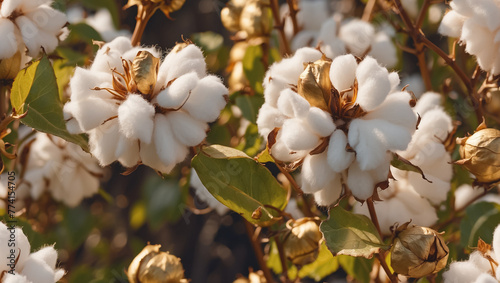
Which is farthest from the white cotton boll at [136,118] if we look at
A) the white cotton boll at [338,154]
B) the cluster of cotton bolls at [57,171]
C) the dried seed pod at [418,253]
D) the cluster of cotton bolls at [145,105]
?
the cluster of cotton bolls at [57,171]

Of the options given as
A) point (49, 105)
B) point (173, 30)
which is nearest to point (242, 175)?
point (49, 105)

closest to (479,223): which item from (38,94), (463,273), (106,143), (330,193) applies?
(463,273)

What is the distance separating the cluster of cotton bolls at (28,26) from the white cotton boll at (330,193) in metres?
0.45

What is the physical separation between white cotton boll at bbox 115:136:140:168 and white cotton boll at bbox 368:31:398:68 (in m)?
0.53

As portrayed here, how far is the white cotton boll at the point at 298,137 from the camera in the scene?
655mm

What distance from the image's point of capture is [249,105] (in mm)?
1013

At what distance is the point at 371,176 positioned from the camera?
2.21ft

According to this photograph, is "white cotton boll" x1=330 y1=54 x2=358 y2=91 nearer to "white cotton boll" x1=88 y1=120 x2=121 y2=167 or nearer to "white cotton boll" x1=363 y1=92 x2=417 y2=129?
"white cotton boll" x1=363 y1=92 x2=417 y2=129

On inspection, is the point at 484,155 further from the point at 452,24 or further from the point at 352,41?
the point at 352,41

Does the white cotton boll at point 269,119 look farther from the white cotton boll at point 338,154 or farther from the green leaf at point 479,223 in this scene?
A: the green leaf at point 479,223

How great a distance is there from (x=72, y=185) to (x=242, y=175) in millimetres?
494

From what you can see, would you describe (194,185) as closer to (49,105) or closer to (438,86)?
(49,105)

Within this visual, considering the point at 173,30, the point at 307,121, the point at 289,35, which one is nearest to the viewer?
→ the point at 307,121

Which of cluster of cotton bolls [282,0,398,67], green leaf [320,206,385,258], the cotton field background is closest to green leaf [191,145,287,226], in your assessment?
the cotton field background
